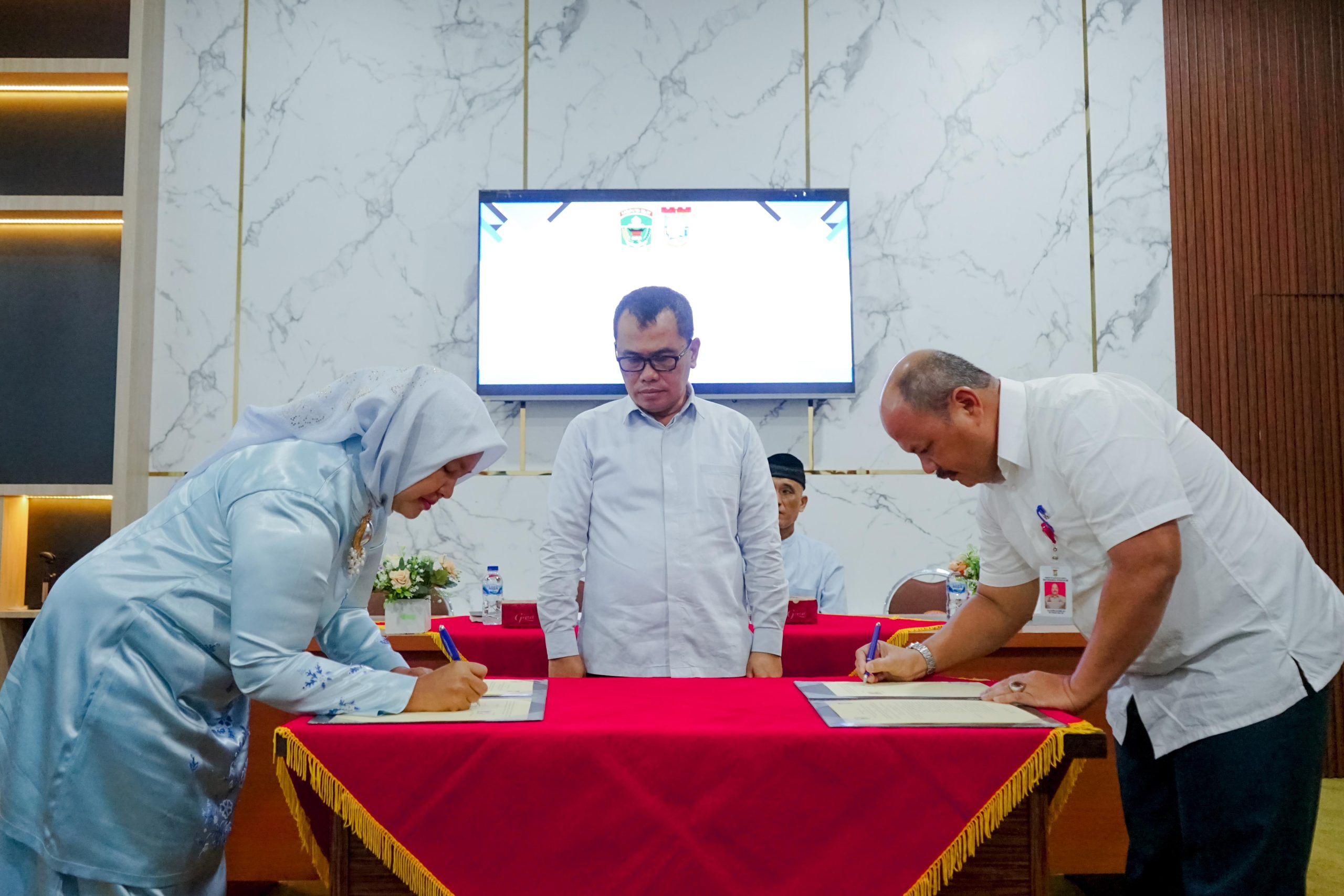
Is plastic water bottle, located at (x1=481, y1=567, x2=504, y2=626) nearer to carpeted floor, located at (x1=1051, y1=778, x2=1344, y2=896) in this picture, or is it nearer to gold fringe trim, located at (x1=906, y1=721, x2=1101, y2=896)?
carpeted floor, located at (x1=1051, y1=778, x2=1344, y2=896)

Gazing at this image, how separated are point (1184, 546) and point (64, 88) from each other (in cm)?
510

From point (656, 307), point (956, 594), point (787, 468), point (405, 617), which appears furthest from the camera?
point (787, 468)

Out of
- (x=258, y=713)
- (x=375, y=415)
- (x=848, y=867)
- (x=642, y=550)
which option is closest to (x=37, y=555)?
(x=258, y=713)

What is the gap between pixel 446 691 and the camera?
5.42ft

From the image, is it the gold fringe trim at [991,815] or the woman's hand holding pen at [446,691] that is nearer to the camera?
the gold fringe trim at [991,815]

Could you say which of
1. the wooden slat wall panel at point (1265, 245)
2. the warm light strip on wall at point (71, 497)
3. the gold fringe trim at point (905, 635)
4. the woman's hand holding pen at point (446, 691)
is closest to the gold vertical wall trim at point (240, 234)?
the warm light strip on wall at point (71, 497)

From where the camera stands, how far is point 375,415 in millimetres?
1647

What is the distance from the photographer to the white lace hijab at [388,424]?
1.64 metres

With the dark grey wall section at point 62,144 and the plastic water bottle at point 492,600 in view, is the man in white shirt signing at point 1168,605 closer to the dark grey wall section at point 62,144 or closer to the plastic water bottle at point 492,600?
the plastic water bottle at point 492,600

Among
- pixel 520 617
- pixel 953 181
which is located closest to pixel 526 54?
pixel 953 181

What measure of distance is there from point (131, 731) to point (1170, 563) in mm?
1629

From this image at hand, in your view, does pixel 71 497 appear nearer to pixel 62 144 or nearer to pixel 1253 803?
pixel 62 144

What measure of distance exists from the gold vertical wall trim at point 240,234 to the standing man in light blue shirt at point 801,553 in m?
2.52

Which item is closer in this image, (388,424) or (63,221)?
(388,424)
